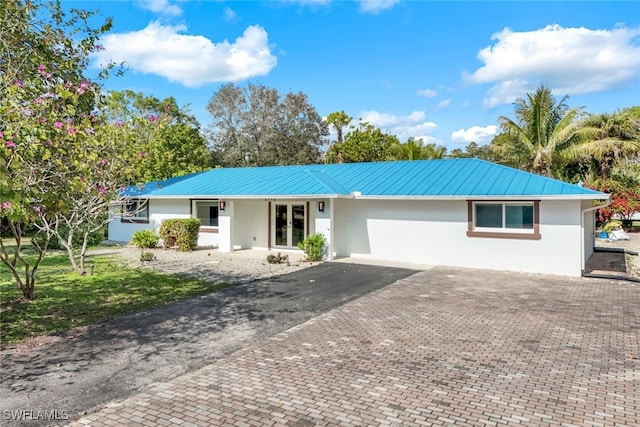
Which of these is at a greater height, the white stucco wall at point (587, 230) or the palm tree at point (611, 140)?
the palm tree at point (611, 140)

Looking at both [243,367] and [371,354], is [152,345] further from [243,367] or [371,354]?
[371,354]

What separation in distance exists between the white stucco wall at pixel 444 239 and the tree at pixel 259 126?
25676 millimetres

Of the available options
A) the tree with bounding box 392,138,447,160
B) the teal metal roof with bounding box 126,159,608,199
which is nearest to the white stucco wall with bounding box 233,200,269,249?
the teal metal roof with bounding box 126,159,608,199

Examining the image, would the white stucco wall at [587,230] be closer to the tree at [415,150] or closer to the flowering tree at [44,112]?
the flowering tree at [44,112]

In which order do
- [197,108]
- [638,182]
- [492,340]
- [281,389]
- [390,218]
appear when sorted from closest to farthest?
1. [281,389]
2. [492,340]
3. [390,218]
4. [638,182]
5. [197,108]

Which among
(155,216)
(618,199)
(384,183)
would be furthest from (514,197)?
(618,199)

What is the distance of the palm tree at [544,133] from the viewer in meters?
24.7

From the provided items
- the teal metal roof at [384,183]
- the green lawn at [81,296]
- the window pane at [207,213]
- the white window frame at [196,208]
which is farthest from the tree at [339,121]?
the green lawn at [81,296]

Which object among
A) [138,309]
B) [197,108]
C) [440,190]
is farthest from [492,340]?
[197,108]

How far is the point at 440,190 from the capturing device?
575 inches

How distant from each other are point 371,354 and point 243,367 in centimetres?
188

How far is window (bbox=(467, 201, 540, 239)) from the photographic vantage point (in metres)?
13.2

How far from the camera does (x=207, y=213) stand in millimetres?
19875

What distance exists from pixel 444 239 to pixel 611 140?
67.0 feet
